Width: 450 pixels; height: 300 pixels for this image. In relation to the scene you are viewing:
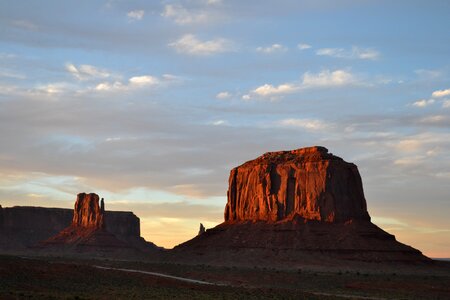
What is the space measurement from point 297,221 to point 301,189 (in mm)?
6173

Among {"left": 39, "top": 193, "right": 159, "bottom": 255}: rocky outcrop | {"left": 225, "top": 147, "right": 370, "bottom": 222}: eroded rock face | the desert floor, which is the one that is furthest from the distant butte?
{"left": 39, "top": 193, "right": 159, "bottom": 255}: rocky outcrop

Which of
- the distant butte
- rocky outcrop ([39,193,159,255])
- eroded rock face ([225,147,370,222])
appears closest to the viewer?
the distant butte

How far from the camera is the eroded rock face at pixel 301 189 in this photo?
363 ft

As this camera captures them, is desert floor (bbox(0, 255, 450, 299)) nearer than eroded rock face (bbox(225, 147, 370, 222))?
Yes

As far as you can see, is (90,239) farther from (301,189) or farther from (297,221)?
(297,221)

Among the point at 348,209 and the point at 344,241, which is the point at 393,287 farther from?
the point at 348,209

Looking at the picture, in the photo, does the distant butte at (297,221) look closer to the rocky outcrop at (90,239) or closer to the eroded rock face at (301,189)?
the eroded rock face at (301,189)

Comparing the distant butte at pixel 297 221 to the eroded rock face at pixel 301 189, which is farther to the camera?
the eroded rock face at pixel 301 189

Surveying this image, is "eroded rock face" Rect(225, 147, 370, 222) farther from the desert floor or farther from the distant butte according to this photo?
the desert floor

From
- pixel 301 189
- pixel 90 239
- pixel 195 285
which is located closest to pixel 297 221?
pixel 301 189

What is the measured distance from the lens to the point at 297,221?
110438 mm

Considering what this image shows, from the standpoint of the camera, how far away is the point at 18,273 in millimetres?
62719

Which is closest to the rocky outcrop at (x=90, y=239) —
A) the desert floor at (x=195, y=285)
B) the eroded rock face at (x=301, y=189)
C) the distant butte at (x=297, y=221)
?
the distant butte at (x=297, y=221)

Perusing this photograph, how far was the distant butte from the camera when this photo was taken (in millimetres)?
101062
